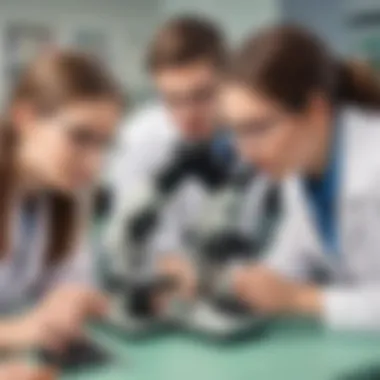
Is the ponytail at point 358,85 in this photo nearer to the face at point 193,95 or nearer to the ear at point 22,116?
the face at point 193,95

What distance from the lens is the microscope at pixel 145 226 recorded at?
1009mm

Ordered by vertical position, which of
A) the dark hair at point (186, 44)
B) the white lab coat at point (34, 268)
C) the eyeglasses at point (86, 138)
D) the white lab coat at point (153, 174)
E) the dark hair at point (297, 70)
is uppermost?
the dark hair at point (186, 44)

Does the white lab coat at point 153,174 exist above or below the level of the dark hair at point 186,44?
below

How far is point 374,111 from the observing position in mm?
1017

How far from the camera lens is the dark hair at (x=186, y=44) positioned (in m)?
1.03

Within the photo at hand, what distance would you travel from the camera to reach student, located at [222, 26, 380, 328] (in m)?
1.00

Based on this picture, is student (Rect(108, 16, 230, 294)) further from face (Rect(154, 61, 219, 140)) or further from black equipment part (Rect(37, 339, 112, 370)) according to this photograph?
black equipment part (Rect(37, 339, 112, 370))

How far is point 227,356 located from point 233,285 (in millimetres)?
80

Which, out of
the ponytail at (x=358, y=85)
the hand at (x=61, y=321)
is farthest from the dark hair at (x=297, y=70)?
the hand at (x=61, y=321)

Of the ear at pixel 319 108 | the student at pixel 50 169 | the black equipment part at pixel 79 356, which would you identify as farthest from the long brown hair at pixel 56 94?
the ear at pixel 319 108

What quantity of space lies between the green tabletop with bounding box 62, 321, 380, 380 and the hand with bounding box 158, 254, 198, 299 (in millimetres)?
51

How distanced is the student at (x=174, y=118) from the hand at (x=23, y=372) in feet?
0.59

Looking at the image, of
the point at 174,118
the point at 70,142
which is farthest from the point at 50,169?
the point at 174,118

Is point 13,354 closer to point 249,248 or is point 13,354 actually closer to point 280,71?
point 249,248
